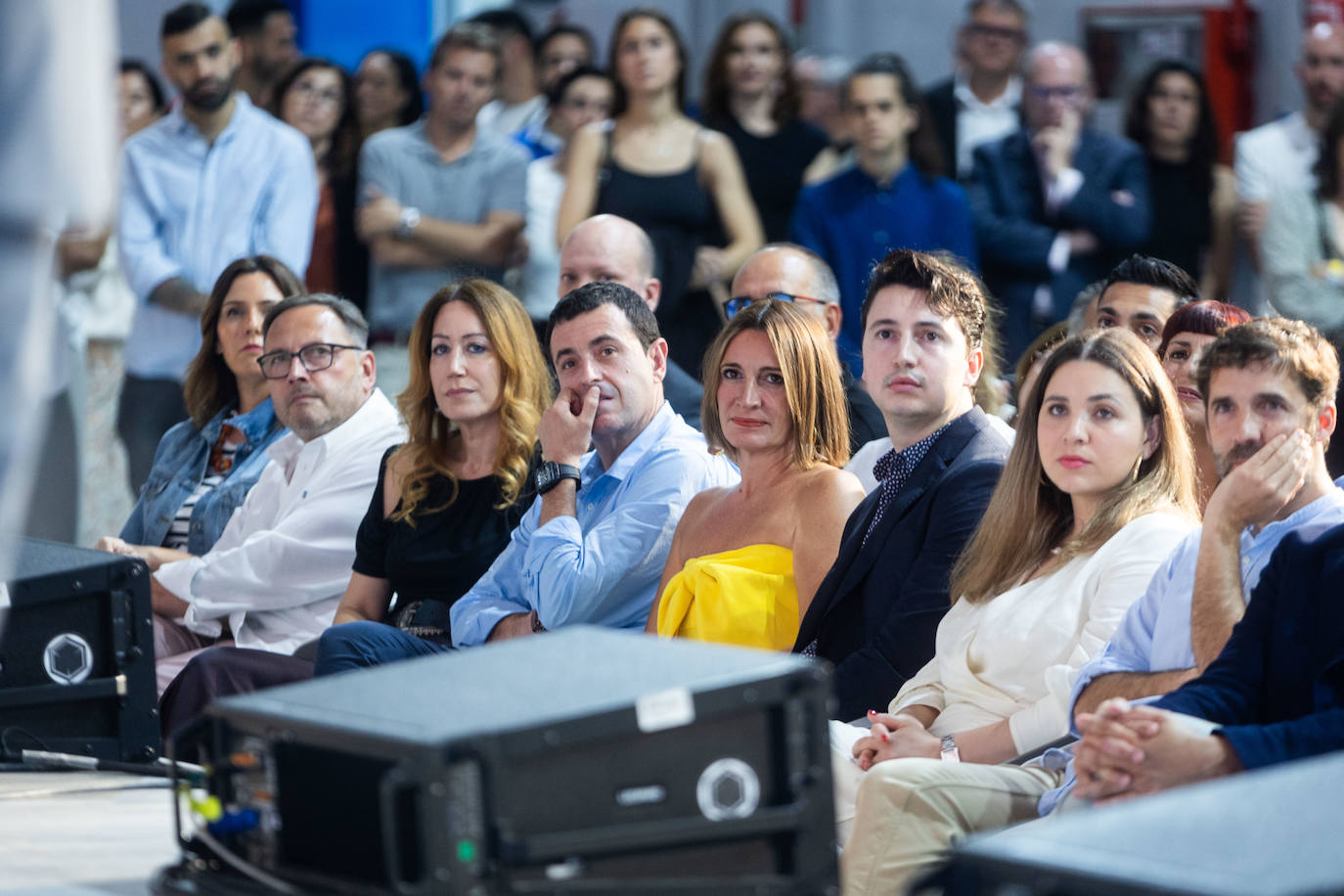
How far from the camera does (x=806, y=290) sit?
437 cm

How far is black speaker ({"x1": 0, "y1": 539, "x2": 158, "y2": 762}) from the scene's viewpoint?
10.8 feet

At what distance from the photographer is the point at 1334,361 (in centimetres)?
268

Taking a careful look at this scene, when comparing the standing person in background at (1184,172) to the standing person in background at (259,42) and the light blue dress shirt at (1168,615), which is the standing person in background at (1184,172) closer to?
the light blue dress shirt at (1168,615)

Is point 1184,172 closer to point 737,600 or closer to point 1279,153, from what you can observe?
point 1279,153

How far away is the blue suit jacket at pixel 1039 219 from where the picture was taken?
212 inches

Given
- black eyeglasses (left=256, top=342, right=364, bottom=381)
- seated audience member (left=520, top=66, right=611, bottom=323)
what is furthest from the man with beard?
black eyeglasses (left=256, top=342, right=364, bottom=381)

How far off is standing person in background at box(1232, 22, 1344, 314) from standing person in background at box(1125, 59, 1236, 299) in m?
0.08

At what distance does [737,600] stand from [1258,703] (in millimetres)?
1006

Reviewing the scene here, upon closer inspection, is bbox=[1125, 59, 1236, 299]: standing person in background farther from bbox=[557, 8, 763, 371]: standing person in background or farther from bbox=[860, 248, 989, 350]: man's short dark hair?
bbox=[860, 248, 989, 350]: man's short dark hair

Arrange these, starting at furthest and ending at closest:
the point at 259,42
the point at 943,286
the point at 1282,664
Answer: the point at 259,42 < the point at 943,286 < the point at 1282,664

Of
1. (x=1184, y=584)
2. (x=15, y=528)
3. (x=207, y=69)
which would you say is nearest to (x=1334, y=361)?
(x=1184, y=584)

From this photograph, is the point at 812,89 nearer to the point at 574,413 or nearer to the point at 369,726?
the point at 574,413

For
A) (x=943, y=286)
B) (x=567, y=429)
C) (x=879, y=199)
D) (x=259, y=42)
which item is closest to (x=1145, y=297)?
(x=943, y=286)

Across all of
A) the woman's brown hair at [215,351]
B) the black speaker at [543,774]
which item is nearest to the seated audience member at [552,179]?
the woman's brown hair at [215,351]
